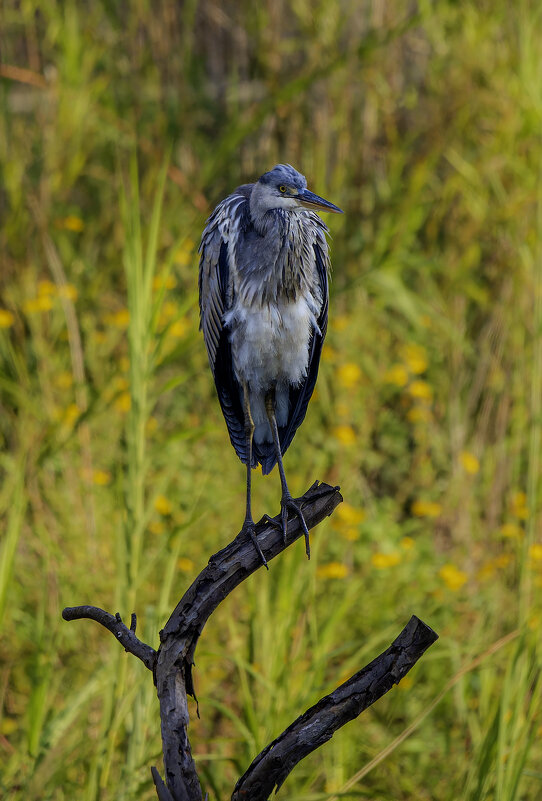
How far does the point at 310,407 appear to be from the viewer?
4.19 metres

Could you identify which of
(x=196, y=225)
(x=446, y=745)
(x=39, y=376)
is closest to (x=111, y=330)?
(x=39, y=376)

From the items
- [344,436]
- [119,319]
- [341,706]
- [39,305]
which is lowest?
[341,706]

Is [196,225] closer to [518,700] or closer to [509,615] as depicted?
[518,700]

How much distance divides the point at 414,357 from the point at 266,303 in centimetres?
215

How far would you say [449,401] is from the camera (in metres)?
4.19

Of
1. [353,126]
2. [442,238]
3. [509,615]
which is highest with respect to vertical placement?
[353,126]

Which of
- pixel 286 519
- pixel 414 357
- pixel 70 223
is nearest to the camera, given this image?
pixel 286 519

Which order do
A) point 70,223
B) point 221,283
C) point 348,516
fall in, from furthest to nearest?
point 70,223
point 348,516
point 221,283

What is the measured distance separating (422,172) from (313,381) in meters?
2.38

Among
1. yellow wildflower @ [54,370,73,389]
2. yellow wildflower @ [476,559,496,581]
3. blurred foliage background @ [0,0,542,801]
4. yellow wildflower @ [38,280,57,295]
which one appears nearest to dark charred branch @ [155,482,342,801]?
blurred foliage background @ [0,0,542,801]

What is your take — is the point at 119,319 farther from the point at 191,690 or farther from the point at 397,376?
the point at 191,690

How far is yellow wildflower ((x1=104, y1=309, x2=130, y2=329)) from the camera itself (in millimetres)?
4023

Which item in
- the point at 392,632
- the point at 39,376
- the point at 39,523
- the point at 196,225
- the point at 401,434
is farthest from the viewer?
the point at 401,434

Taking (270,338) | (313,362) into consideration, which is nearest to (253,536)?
(270,338)
